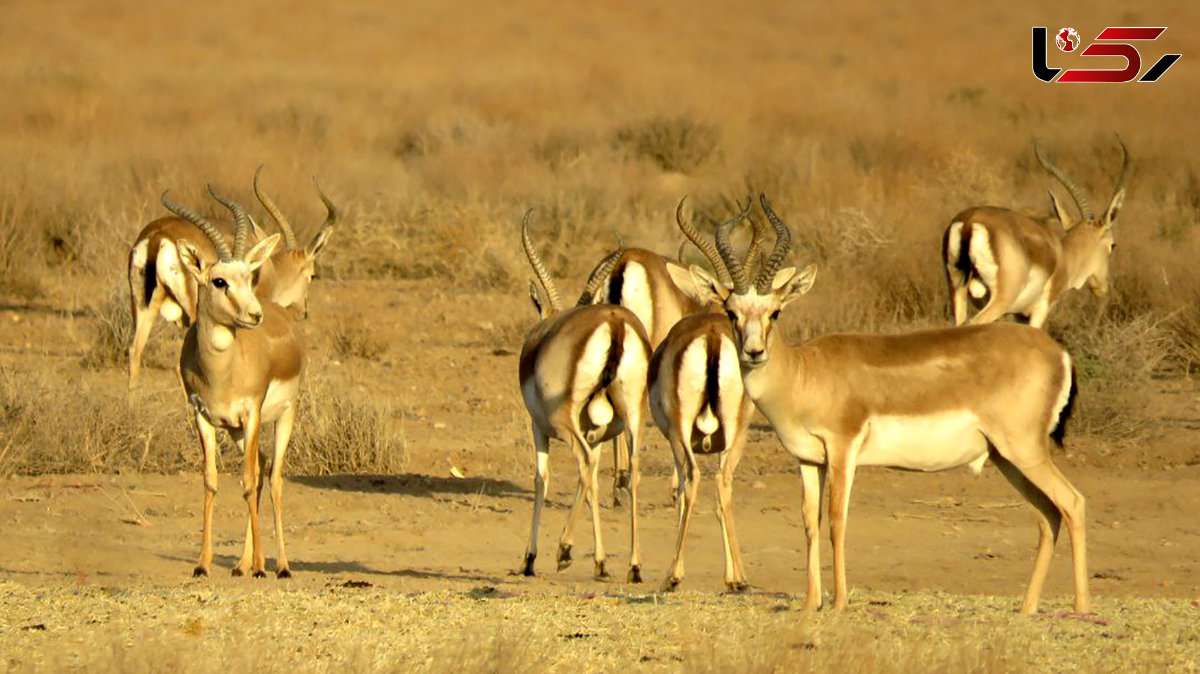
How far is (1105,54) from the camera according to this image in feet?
162

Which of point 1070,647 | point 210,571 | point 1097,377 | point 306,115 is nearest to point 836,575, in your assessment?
point 1070,647

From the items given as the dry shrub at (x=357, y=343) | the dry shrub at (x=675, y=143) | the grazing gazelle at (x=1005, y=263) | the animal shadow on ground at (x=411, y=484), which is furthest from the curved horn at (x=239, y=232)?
the dry shrub at (x=675, y=143)

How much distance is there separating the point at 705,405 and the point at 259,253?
2652 mm

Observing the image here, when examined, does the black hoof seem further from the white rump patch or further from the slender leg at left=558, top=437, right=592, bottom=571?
the white rump patch

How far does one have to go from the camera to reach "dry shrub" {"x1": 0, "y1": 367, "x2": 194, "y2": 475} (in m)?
12.8

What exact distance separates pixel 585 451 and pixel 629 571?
74 centimetres

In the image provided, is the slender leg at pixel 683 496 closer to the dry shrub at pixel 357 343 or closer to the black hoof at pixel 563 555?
the black hoof at pixel 563 555

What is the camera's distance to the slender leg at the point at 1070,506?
787 cm

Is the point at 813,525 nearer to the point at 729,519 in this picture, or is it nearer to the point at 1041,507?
the point at 1041,507

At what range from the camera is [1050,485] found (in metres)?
7.97

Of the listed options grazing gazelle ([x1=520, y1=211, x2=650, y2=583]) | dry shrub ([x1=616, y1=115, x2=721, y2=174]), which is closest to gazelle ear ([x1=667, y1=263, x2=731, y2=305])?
grazing gazelle ([x1=520, y1=211, x2=650, y2=583])

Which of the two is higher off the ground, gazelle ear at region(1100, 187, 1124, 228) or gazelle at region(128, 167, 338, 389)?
gazelle ear at region(1100, 187, 1124, 228)

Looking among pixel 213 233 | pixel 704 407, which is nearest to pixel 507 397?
pixel 213 233

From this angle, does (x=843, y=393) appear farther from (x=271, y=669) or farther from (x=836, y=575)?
(x=271, y=669)
